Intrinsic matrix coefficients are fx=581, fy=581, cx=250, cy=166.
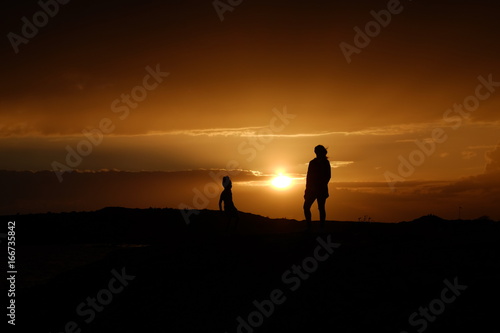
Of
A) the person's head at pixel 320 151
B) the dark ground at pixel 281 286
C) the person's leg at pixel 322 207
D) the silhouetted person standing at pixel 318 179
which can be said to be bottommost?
the dark ground at pixel 281 286

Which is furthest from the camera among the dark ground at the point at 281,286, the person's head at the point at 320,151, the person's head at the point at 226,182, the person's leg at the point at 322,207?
the person's head at the point at 226,182

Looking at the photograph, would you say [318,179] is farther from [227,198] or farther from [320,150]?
[227,198]

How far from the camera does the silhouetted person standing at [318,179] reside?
2066cm

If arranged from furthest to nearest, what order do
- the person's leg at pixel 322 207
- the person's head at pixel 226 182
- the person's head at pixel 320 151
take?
the person's head at pixel 226 182, the person's leg at pixel 322 207, the person's head at pixel 320 151

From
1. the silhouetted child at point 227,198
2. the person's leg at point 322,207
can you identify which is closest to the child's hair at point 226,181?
the silhouetted child at point 227,198

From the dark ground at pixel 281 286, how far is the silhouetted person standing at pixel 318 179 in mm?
1714

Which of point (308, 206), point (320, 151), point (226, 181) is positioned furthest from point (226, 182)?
point (320, 151)

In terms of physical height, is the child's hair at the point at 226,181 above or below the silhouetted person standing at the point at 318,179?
above

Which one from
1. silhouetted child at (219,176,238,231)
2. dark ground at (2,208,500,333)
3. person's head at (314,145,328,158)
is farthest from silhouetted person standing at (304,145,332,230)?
silhouetted child at (219,176,238,231)

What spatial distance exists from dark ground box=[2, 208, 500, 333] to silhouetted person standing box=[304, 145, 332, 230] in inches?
67.5

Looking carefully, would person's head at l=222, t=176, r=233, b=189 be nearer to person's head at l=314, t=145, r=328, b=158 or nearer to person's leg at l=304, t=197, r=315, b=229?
person's leg at l=304, t=197, r=315, b=229

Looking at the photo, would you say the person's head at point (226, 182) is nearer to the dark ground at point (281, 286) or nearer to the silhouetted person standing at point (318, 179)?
the dark ground at point (281, 286)

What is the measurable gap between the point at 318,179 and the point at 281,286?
6568 mm

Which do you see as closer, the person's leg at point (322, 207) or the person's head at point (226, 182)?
the person's leg at point (322, 207)
